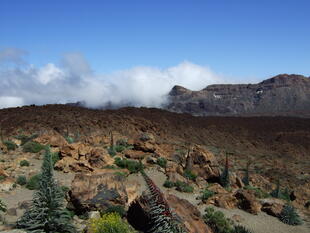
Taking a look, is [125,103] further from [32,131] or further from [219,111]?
[32,131]

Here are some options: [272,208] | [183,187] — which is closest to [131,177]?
[183,187]

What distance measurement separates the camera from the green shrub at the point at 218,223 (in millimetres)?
11834

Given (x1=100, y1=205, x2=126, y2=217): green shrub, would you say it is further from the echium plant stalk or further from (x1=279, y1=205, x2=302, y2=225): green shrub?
(x1=279, y1=205, x2=302, y2=225): green shrub

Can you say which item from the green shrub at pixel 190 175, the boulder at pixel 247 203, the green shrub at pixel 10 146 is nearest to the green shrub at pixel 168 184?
the green shrub at pixel 190 175

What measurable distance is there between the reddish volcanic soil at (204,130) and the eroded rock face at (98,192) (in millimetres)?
19845

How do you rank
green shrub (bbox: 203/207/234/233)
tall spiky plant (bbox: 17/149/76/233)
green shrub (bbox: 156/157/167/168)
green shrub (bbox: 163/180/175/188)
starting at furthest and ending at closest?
1. green shrub (bbox: 156/157/167/168)
2. green shrub (bbox: 163/180/175/188)
3. green shrub (bbox: 203/207/234/233)
4. tall spiky plant (bbox: 17/149/76/233)

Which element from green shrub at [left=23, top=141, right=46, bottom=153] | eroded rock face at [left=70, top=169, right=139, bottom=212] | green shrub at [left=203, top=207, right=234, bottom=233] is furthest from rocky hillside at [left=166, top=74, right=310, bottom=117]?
eroded rock face at [left=70, top=169, right=139, bottom=212]

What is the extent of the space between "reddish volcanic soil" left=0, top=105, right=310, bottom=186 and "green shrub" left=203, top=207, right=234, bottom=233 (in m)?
17.4

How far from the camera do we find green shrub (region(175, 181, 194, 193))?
16375 mm

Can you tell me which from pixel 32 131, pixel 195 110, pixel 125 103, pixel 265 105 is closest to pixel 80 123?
pixel 32 131

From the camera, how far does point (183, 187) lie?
1648 centimetres

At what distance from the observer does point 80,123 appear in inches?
1455

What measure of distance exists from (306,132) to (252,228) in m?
57.9

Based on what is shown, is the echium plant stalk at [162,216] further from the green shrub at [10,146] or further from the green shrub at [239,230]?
the green shrub at [10,146]
